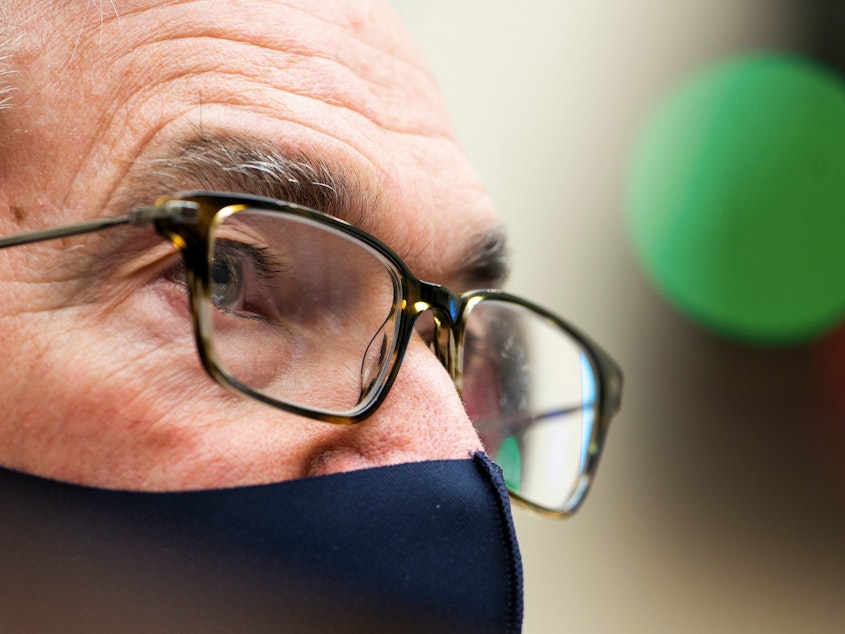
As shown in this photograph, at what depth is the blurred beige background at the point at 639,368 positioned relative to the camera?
109 inches

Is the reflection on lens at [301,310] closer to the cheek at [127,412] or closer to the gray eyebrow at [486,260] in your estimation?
the cheek at [127,412]

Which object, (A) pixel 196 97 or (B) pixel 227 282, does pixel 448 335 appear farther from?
(A) pixel 196 97

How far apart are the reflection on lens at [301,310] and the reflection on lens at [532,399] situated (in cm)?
50

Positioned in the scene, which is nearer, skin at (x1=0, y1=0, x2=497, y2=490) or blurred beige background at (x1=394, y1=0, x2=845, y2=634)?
skin at (x1=0, y1=0, x2=497, y2=490)

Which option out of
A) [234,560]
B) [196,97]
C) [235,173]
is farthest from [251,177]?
[234,560]

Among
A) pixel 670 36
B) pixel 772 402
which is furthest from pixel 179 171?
pixel 772 402

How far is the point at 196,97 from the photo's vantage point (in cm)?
93

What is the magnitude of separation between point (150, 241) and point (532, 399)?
910mm

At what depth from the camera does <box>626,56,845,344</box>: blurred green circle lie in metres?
3.34

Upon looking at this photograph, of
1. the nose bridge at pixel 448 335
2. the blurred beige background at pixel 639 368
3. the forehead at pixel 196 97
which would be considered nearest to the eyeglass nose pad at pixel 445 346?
the nose bridge at pixel 448 335

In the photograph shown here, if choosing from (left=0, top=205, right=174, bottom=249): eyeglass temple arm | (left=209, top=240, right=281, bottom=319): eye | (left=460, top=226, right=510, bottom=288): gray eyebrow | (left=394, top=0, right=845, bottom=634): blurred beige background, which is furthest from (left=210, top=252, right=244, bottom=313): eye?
(left=394, top=0, right=845, bottom=634): blurred beige background

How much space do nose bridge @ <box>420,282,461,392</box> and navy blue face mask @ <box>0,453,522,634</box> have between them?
0.81 ft

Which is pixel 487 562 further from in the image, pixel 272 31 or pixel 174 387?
pixel 272 31

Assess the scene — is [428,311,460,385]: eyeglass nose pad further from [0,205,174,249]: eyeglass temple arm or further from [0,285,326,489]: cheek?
[0,205,174,249]: eyeglass temple arm
